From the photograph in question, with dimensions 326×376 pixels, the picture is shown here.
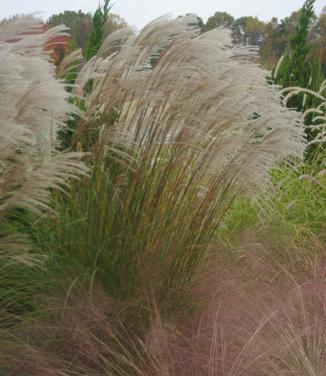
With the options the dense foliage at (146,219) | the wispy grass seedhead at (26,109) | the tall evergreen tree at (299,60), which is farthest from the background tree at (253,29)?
the wispy grass seedhead at (26,109)

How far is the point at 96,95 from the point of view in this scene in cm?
354

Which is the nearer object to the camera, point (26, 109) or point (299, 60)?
point (26, 109)

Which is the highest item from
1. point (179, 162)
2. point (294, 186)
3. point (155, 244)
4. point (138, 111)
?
point (138, 111)

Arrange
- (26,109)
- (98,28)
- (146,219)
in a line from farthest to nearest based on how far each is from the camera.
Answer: (98,28)
(146,219)
(26,109)

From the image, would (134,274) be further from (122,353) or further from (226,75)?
(226,75)

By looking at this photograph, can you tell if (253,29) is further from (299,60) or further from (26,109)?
(26,109)

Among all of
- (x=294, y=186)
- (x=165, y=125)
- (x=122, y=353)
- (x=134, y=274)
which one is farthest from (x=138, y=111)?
(x=294, y=186)

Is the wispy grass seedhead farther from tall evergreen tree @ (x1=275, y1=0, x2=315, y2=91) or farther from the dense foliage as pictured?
tall evergreen tree @ (x1=275, y1=0, x2=315, y2=91)

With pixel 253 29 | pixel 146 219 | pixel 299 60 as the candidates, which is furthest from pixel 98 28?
pixel 253 29

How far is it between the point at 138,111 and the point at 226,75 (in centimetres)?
49

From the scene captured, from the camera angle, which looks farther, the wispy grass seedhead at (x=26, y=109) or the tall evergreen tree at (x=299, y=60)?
the tall evergreen tree at (x=299, y=60)

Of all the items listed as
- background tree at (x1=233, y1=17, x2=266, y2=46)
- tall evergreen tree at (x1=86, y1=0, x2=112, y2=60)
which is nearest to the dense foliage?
tall evergreen tree at (x1=86, y1=0, x2=112, y2=60)

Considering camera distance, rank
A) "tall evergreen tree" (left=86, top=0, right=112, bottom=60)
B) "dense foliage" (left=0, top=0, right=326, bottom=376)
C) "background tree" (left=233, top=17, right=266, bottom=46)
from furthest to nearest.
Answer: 1. "background tree" (left=233, top=17, right=266, bottom=46)
2. "tall evergreen tree" (left=86, top=0, right=112, bottom=60)
3. "dense foliage" (left=0, top=0, right=326, bottom=376)

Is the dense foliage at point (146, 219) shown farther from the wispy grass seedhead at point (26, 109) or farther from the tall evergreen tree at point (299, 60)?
the tall evergreen tree at point (299, 60)
